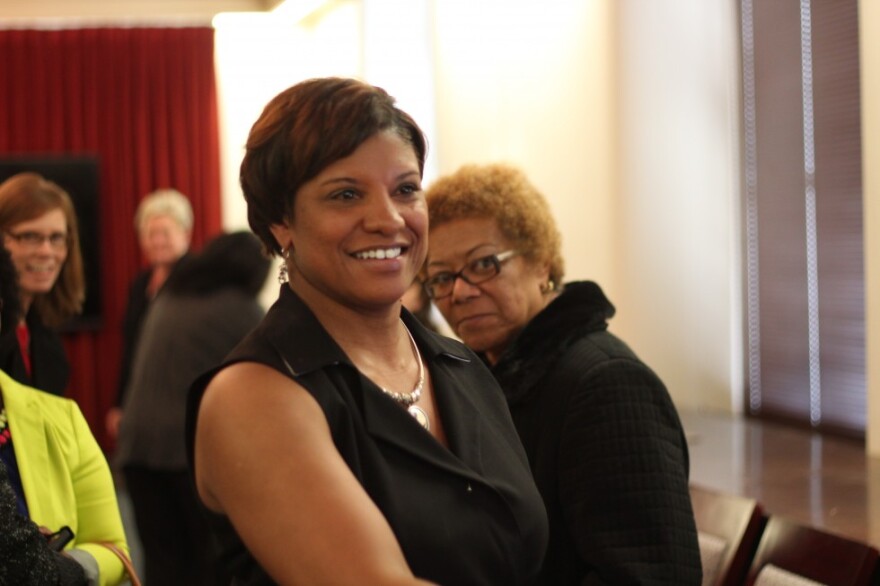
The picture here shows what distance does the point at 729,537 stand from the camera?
2680 mm

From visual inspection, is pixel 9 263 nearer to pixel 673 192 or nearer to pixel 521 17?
pixel 673 192

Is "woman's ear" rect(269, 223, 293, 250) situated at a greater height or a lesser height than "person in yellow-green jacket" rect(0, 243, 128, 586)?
greater

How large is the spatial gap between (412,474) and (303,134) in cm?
42

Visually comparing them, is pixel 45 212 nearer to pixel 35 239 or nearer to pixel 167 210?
pixel 35 239

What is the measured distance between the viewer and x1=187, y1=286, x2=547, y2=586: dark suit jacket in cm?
135

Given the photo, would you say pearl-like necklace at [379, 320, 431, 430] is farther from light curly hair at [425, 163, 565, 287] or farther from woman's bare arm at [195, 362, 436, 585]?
light curly hair at [425, 163, 565, 287]

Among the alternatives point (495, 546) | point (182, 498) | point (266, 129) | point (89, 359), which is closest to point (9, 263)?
point (266, 129)

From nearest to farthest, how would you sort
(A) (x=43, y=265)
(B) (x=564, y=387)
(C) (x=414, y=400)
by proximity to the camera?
(C) (x=414, y=400), (B) (x=564, y=387), (A) (x=43, y=265)

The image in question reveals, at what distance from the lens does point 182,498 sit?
163 inches

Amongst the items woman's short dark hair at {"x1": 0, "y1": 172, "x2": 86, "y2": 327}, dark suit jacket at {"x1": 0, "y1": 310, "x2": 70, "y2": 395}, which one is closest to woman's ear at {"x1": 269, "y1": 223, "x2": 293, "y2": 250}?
dark suit jacket at {"x1": 0, "y1": 310, "x2": 70, "y2": 395}

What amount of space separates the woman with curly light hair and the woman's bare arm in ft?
2.25

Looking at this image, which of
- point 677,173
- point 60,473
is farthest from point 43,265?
point 677,173

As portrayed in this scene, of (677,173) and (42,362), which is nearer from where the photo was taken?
(42,362)

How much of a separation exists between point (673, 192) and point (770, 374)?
811mm
